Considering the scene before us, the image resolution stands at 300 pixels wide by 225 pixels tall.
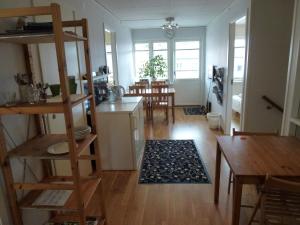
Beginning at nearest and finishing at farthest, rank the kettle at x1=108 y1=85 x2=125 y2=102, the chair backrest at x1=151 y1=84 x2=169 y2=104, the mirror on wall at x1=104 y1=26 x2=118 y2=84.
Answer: the kettle at x1=108 y1=85 x2=125 y2=102, the mirror on wall at x1=104 y1=26 x2=118 y2=84, the chair backrest at x1=151 y1=84 x2=169 y2=104

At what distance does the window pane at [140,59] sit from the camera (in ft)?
22.6

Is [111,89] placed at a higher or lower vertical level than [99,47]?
lower

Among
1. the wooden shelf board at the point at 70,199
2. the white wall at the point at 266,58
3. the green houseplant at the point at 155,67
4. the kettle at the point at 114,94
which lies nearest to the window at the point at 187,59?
the green houseplant at the point at 155,67

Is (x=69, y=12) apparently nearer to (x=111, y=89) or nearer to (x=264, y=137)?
(x=111, y=89)

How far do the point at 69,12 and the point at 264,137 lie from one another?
240cm

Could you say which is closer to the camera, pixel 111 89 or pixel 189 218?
pixel 189 218

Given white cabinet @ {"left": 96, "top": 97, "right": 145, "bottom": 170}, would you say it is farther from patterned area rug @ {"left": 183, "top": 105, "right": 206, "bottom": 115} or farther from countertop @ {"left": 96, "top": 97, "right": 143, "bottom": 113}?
patterned area rug @ {"left": 183, "top": 105, "right": 206, "bottom": 115}

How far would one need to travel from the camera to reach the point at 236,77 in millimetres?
5984

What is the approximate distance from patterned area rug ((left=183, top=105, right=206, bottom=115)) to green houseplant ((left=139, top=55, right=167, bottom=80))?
1360 millimetres

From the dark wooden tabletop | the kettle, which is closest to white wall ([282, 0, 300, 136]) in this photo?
the dark wooden tabletop

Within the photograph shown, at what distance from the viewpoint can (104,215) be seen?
1.86 metres

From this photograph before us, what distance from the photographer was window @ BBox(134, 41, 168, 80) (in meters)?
6.78

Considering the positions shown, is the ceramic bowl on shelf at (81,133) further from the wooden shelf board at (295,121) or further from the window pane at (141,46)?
the window pane at (141,46)

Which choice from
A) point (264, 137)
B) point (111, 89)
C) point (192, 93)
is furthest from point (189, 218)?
point (192, 93)
